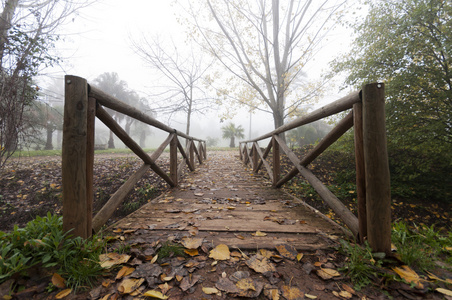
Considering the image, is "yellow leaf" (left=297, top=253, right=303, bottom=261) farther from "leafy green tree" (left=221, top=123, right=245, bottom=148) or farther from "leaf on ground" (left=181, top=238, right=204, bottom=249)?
"leafy green tree" (left=221, top=123, right=245, bottom=148)

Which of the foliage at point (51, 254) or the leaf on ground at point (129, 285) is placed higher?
the foliage at point (51, 254)

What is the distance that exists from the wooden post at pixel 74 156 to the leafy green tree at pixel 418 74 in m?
5.80

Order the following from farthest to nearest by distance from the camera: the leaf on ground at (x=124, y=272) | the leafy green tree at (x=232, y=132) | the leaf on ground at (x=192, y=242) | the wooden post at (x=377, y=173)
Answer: the leafy green tree at (x=232, y=132) → the leaf on ground at (x=192, y=242) → the wooden post at (x=377, y=173) → the leaf on ground at (x=124, y=272)

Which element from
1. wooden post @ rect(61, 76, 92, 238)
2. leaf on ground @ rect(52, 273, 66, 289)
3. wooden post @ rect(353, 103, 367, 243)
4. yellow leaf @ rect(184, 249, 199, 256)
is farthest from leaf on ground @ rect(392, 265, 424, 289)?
wooden post @ rect(61, 76, 92, 238)

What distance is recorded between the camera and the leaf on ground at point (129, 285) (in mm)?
981

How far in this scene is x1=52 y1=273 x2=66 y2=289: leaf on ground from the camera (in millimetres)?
987

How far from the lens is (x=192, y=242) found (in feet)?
4.69

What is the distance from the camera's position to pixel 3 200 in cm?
457

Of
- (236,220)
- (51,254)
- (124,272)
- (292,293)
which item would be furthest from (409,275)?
(51,254)

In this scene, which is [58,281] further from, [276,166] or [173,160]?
[276,166]

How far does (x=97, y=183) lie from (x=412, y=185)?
8748mm

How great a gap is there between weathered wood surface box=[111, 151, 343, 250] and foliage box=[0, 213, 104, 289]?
0.48m

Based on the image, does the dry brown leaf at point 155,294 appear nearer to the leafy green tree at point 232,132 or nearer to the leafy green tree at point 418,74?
the leafy green tree at point 418,74

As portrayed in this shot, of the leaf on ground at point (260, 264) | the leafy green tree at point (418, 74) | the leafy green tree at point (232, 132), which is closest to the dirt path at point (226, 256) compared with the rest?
the leaf on ground at point (260, 264)
